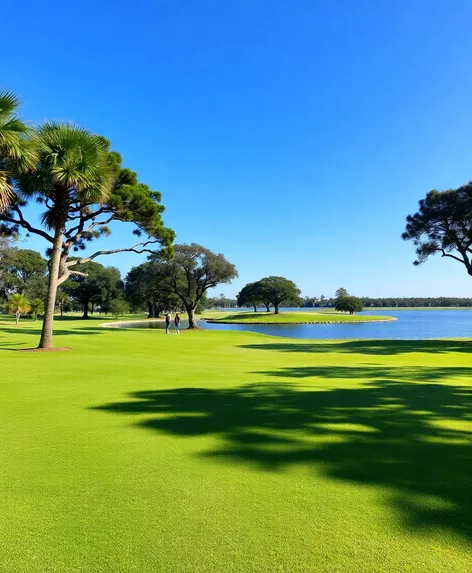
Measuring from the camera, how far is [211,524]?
313 cm

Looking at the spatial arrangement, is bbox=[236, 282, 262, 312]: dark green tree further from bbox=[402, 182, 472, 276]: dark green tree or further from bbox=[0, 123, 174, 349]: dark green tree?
bbox=[0, 123, 174, 349]: dark green tree

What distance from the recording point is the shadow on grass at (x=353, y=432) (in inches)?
142

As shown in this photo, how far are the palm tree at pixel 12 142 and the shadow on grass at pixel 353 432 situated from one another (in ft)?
31.3

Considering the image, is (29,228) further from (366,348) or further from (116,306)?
(116,306)

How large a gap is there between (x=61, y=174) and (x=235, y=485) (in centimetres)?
1475

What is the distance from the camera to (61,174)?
1563cm

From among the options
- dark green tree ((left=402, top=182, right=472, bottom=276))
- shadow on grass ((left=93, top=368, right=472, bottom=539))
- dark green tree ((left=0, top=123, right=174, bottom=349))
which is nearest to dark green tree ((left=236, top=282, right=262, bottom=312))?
dark green tree ((left=402, top=182, right=472, bottom=276))

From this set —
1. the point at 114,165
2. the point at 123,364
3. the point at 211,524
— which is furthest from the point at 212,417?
the point at 114,165

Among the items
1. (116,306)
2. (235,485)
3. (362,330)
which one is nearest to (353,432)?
(235,485)

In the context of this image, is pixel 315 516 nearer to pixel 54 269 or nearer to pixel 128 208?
pixel 54 269

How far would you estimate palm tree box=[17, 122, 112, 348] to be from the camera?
15922 millimetres

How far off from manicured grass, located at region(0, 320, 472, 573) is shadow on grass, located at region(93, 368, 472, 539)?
22mm

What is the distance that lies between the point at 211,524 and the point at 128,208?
69.7 feet

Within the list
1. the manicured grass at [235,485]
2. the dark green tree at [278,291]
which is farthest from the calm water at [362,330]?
the manicured grass at [235,485]
